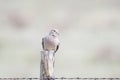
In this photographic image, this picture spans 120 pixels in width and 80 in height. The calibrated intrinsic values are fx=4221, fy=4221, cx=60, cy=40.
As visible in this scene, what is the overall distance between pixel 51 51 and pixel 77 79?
127 centimetres

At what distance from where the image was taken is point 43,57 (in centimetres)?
7562

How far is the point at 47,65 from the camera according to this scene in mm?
75500

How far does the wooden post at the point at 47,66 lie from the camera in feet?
247

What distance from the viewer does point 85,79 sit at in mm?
76750

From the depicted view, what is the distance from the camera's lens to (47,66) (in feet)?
248

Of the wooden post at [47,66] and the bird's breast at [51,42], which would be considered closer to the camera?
the wooden post at [47,66]

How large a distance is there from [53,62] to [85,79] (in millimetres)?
1304

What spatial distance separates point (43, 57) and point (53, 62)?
0.20 m

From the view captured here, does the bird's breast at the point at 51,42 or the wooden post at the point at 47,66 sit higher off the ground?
the bird's breast at the point at 51,42

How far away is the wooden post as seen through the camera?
247ft

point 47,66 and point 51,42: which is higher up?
point 51,42

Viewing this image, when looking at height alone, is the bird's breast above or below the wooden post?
above

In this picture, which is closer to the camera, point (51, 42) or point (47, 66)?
point (47, 66)

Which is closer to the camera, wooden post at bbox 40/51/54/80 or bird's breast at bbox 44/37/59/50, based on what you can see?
wooden post at bbox 40/51/54/80
